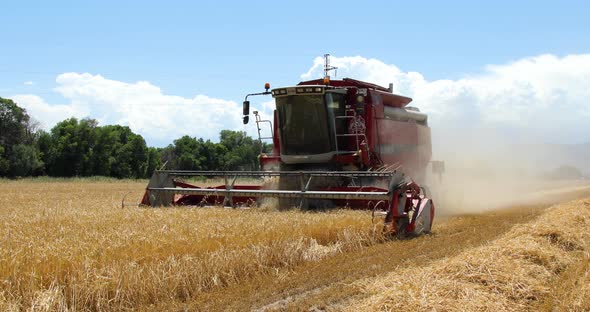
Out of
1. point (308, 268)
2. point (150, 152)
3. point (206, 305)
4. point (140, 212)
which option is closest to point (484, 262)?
point (308, 268)

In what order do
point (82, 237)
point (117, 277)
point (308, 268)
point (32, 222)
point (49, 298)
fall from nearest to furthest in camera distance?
point (49, 298), point (117, 277), point (82, 237), point (308, 268), point (32, 222)

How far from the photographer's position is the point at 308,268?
5.71m

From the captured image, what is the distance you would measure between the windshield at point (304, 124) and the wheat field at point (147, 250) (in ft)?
8.17

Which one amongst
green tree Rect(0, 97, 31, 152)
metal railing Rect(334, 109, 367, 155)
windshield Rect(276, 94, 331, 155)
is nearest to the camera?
metal railing Rect(334, 109, 367, 155)

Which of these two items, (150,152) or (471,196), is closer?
(471,196)

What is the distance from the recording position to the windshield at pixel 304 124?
973 cm

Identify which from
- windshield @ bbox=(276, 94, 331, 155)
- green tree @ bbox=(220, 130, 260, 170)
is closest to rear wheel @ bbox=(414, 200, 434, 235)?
windshield @ bbox=(276, 94, 331, 155)

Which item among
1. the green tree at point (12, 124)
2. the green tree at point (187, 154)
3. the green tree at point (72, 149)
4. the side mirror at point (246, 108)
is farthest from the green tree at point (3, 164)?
the side mirror at point (246, 108)

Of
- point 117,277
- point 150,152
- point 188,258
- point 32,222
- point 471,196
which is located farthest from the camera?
point 150,152

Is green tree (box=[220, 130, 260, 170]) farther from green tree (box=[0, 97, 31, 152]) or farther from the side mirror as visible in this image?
the side mirror

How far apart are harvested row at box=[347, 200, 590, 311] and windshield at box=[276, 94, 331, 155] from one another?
4.31 metres

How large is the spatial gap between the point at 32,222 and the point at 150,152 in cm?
5854

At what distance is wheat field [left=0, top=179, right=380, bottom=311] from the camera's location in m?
3.92

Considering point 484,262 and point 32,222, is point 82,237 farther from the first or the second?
point 484,262
